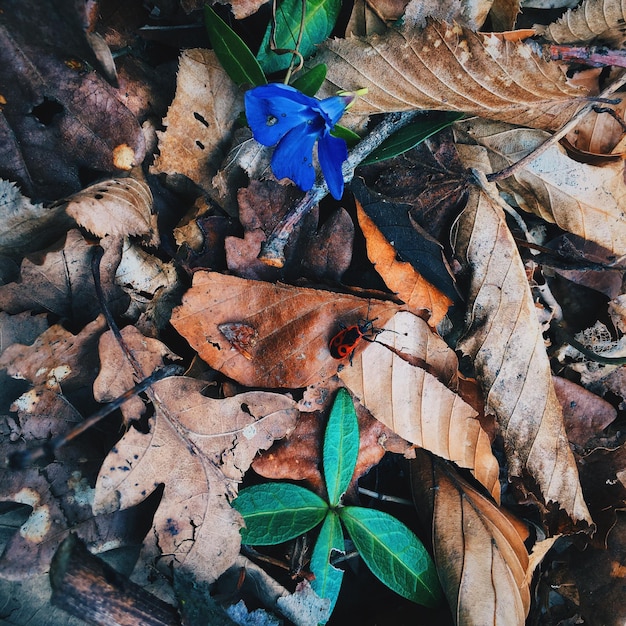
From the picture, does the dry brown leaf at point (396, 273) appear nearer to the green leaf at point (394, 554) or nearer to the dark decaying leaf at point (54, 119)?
the green leaf at point (394, 554)

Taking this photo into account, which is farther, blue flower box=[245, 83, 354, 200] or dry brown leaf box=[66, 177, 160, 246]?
dry brown leaf box=[66, 177, 160, 246]

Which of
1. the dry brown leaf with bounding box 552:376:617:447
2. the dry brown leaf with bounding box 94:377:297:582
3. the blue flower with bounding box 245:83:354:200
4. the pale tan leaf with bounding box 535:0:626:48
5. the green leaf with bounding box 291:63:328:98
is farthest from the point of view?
the dry brown leaf with bounding box 552:376:617:447

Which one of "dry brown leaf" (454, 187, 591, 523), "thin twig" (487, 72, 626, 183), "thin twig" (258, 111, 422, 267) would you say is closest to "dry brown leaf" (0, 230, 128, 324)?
"thin twig" (258, 111, 422, 267)

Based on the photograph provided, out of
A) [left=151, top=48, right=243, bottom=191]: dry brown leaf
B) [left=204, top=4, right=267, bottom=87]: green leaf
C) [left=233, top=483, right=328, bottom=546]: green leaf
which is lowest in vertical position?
[left=233, top=483, right=328, bottom=546]: green leaf

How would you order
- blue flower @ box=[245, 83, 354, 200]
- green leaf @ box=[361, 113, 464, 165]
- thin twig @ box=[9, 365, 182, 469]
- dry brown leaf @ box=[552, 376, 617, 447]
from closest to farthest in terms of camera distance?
thin twig @ box=[9, 365, 182, 469] → blue flower @ box=[245, 83, 354, 200] → green leaf @ box=[361, 113, 464, 165] → dry brown leaf @ box=[552, 376, 617, 447]

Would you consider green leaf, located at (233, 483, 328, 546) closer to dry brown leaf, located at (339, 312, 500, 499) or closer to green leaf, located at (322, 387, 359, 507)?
green leaf, located at (322, 387, 359, 507)

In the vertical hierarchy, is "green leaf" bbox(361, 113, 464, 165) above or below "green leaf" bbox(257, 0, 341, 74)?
below

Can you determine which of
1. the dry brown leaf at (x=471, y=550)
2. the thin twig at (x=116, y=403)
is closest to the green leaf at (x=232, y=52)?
the thin twig at (x=116, y=403)

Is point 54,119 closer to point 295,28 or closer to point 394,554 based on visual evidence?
point 295,28
